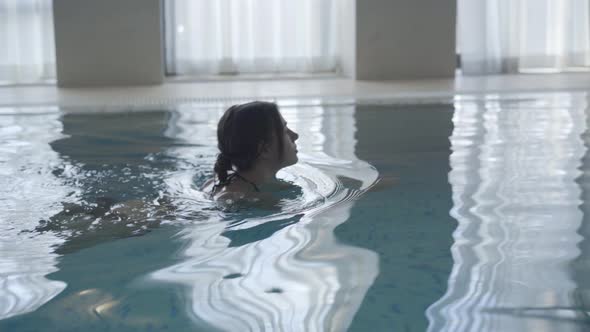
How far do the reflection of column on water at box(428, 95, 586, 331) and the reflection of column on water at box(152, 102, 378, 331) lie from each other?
24 cm

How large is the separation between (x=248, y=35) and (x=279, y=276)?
7112 millimetres

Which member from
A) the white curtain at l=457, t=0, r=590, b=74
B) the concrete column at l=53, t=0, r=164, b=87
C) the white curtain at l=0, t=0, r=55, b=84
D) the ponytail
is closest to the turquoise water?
the ponytail

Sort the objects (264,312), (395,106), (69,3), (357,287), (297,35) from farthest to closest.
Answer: (297,35) < (69,3) < (395,106) < (357,287) < (264,312)

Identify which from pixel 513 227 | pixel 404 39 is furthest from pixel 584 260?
pixel 404 39

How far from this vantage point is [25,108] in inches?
251

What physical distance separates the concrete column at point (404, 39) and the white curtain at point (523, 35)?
32 cm

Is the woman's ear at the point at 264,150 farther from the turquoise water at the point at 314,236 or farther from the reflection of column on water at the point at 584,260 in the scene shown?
the reflection of column on water at the point at 584,260

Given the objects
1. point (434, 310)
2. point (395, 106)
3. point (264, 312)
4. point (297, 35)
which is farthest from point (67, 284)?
point (297, 35)

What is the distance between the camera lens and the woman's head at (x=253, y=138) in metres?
2.96

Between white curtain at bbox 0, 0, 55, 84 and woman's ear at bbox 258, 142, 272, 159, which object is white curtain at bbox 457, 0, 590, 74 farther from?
woman's ear at bbox 258, 142, 272, 159

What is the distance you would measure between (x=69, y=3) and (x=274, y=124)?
→ 6006 millimetres

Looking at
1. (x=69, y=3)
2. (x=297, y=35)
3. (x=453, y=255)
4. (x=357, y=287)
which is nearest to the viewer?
(x=357, y=287)

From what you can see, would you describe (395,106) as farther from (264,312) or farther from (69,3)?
(264,312)

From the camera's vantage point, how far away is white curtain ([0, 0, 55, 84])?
8672 millimetres
